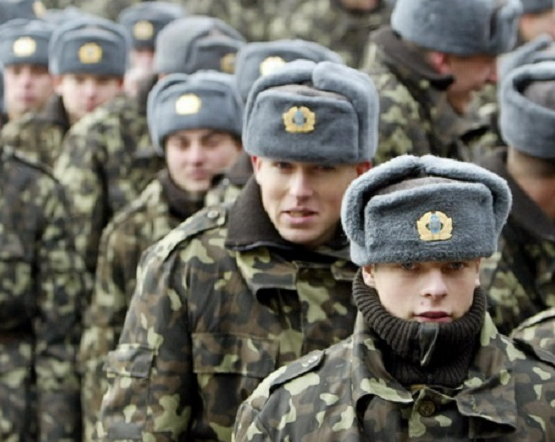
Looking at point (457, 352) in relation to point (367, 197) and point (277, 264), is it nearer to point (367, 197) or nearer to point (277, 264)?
point (367, 197)

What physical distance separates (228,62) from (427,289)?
6.72m

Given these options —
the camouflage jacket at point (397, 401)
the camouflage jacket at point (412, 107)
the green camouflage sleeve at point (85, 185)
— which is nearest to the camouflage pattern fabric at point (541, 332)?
the camouflage jacket at point (397, 401)

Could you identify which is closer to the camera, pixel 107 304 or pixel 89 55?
pixel 107 304

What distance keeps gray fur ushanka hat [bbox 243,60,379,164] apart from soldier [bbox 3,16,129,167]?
569 centimetres

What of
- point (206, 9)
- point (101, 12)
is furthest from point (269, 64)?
point (101, 12)

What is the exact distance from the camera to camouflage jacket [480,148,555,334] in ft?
27.3

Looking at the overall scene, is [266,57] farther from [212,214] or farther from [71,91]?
[71,91]

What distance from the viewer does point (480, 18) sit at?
1034 centimetres

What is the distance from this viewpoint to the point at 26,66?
14.9 meters

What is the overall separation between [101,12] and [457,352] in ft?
41.5

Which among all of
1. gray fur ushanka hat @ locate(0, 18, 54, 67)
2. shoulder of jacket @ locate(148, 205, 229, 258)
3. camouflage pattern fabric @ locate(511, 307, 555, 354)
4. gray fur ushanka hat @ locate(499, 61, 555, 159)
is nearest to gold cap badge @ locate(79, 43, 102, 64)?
gray fur ushanka hat @ locate(0, 18, 54, 67)

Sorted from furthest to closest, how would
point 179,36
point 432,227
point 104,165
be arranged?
1. point 179,36
2. point 104,165
3. point 432,227

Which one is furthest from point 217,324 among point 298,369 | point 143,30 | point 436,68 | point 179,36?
point 143,30

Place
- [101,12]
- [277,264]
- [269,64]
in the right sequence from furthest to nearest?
[101,12]
[269,64]
[277,264]
